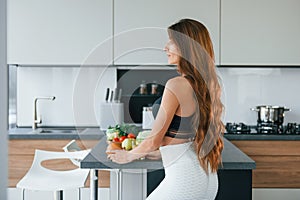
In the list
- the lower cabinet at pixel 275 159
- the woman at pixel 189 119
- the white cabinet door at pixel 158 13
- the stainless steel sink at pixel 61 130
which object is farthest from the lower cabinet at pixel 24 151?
the woman at pixel 189 119

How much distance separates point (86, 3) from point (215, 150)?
209cm

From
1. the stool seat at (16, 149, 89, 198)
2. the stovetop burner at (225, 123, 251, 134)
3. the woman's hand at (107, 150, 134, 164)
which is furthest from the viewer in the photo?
the stovetop burner at (225, 123, 251, 134)

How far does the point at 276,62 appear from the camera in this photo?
370 cm

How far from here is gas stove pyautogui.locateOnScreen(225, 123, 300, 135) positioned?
360 cm

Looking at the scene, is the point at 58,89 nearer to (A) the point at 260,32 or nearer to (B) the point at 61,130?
(B) the point at 61,130

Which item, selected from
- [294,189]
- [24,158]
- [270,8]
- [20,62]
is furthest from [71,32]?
[294,189]

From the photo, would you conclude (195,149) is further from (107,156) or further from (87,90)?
(87,90)

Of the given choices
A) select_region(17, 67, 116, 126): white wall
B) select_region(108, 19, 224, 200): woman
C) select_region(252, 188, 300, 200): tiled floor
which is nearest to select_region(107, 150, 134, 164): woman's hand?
select_region(108, 19, 224, 200): woman

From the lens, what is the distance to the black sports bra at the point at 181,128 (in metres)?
1.93

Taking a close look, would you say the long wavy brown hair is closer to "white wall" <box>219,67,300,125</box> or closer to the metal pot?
the metal pot

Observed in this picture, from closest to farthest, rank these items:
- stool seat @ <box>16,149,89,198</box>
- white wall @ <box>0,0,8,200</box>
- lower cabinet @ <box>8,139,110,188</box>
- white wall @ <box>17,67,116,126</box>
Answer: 1. white wall @ <box>0,0,8,200</box>
2. stool seat @ <box>16,149,89,198</box>
3. lower cabinet @ <box>8,139,110,188</box>
4. white wall @ <box>17,67,116,126</box>

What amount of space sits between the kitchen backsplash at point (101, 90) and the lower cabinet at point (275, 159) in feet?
→ 1.81

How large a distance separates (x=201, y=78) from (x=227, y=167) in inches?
18.8

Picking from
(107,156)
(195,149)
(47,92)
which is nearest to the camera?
(195,149)
